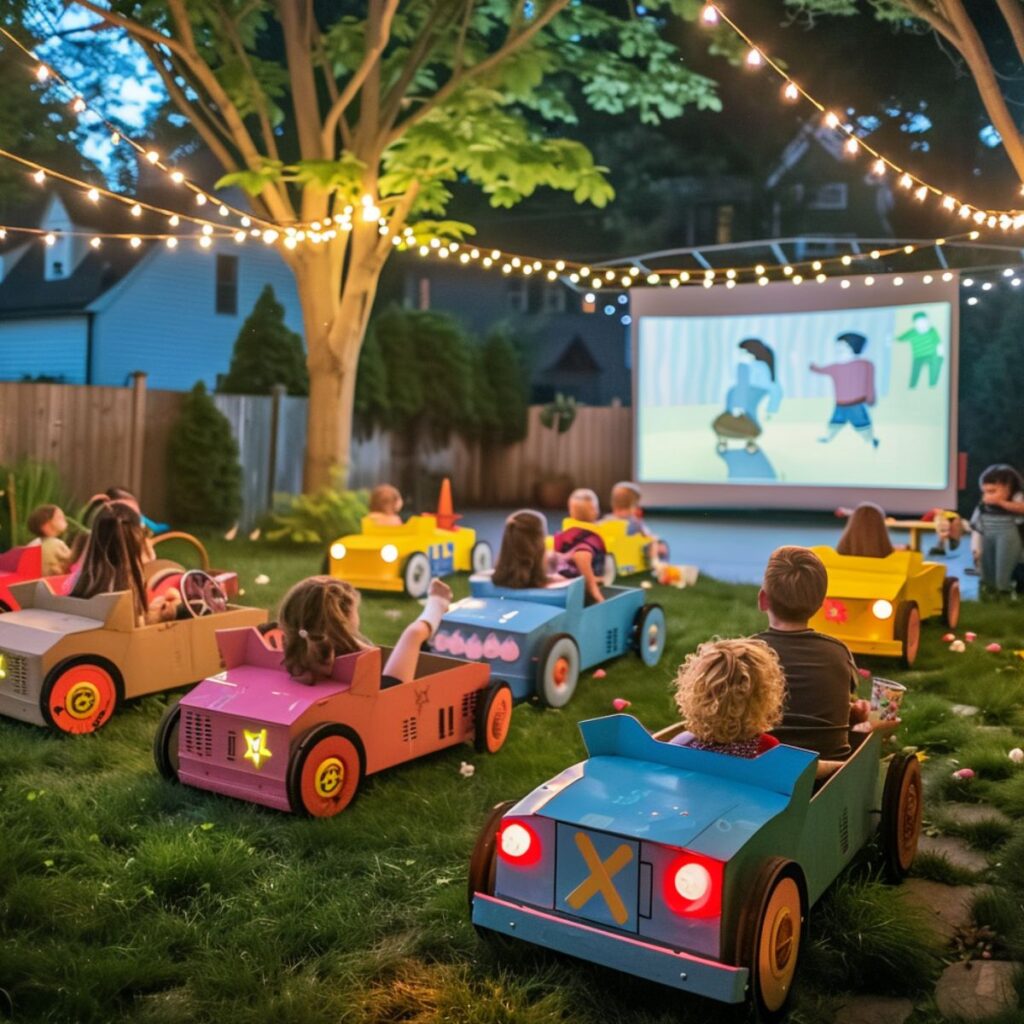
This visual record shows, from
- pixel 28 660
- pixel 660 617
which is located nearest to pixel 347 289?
pixel 660 617

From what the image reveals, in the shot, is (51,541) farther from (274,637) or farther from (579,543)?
(579,543)

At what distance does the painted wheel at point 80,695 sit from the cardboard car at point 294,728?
0.81m

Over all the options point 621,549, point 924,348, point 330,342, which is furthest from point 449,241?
point 924,348

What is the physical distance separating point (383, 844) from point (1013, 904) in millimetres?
2037

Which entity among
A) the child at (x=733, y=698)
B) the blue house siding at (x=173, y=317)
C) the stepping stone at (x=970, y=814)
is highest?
the blue house siding at (x=173, y=317)

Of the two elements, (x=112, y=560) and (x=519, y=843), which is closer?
(x=519, y=843)

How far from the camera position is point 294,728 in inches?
154

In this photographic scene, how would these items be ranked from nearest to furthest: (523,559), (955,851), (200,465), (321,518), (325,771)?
1. (955,851)
2. (325,771)
3. (523,559)
4. (321,518)
5. (200,465)

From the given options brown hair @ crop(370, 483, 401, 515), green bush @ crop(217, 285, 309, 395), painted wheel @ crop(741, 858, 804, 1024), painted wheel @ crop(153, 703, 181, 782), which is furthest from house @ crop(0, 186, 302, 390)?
painted wheel @ crop(741, 858, 804, 1024)

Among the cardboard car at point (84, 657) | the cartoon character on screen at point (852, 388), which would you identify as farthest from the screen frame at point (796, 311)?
the cardboard car at point (84, 657)

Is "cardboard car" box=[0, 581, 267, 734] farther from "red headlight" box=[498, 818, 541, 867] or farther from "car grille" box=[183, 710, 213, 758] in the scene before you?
"red headlight" box=[498, 818, 541, 867]

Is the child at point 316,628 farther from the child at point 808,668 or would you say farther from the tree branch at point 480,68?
the tree branch at point 480,68

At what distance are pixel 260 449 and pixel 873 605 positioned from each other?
9.32 meters

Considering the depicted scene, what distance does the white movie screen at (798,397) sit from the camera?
13.4 metres
